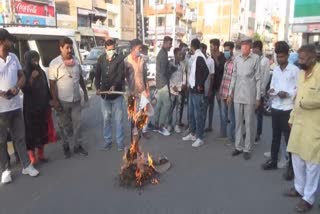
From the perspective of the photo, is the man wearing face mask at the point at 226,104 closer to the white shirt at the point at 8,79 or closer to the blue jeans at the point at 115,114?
the blue jeans at the point at 115,114

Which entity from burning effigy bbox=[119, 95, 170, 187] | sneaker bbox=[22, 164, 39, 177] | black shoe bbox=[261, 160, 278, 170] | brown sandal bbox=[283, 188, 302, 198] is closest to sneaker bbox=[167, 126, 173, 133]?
burning effigy bbox=[119, 95, 170, 187]

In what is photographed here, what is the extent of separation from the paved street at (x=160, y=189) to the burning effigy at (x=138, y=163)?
0.43ft

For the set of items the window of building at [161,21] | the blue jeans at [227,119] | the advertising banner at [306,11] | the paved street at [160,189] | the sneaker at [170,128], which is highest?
the window of building at [161,21]

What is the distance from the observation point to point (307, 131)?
4020 mm

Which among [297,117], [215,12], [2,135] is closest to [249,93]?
[297,117]

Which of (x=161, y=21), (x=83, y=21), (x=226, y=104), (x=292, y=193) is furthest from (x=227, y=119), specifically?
(x=161, y=21)

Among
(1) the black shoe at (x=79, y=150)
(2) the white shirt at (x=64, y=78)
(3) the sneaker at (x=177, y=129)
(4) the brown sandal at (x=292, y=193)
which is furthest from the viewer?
(3) the sneaker at (x=177, y=129)

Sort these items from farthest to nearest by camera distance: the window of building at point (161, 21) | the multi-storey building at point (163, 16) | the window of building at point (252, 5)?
the window of building at point (252, 5) → the window of building at point (161, 21) → the multi-storey building at point (163, 16)

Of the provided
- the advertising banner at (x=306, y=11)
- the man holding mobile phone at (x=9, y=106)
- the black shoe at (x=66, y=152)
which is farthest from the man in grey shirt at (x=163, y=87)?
the advertising banner at (x=306, y=11)

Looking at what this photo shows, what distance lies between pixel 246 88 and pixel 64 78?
2.94 m

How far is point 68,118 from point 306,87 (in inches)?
149

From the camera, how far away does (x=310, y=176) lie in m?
4.02

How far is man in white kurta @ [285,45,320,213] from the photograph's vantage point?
392 centimetres

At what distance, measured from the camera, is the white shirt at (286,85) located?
5059 millimetres
